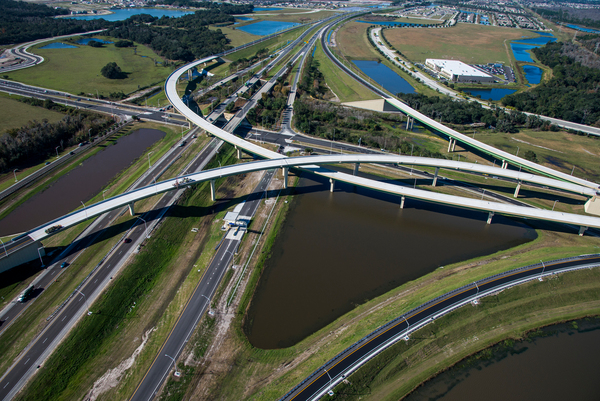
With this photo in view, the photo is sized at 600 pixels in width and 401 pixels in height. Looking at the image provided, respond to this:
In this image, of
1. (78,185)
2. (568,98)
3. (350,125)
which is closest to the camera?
(78,185)

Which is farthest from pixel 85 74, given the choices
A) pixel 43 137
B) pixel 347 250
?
pixel 347 250

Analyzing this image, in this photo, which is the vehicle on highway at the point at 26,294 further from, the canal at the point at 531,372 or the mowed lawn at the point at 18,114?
the mowed lawn at the point at 18,114

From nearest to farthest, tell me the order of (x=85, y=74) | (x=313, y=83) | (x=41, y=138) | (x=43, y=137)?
(x=41, y=138)
(x=43, y=137)
(x=85, y=74)
(x=313, y=83)

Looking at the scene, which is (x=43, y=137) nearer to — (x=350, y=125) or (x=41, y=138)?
(x=41, y=138)

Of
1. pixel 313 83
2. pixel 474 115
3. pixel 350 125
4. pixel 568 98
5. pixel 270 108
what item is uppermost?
pixel 568 98

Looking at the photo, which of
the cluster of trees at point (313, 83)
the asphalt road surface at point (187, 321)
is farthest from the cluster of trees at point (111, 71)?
the asphalt road surface at point (187, 321)

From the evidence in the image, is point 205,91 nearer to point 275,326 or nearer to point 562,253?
point 275,326
